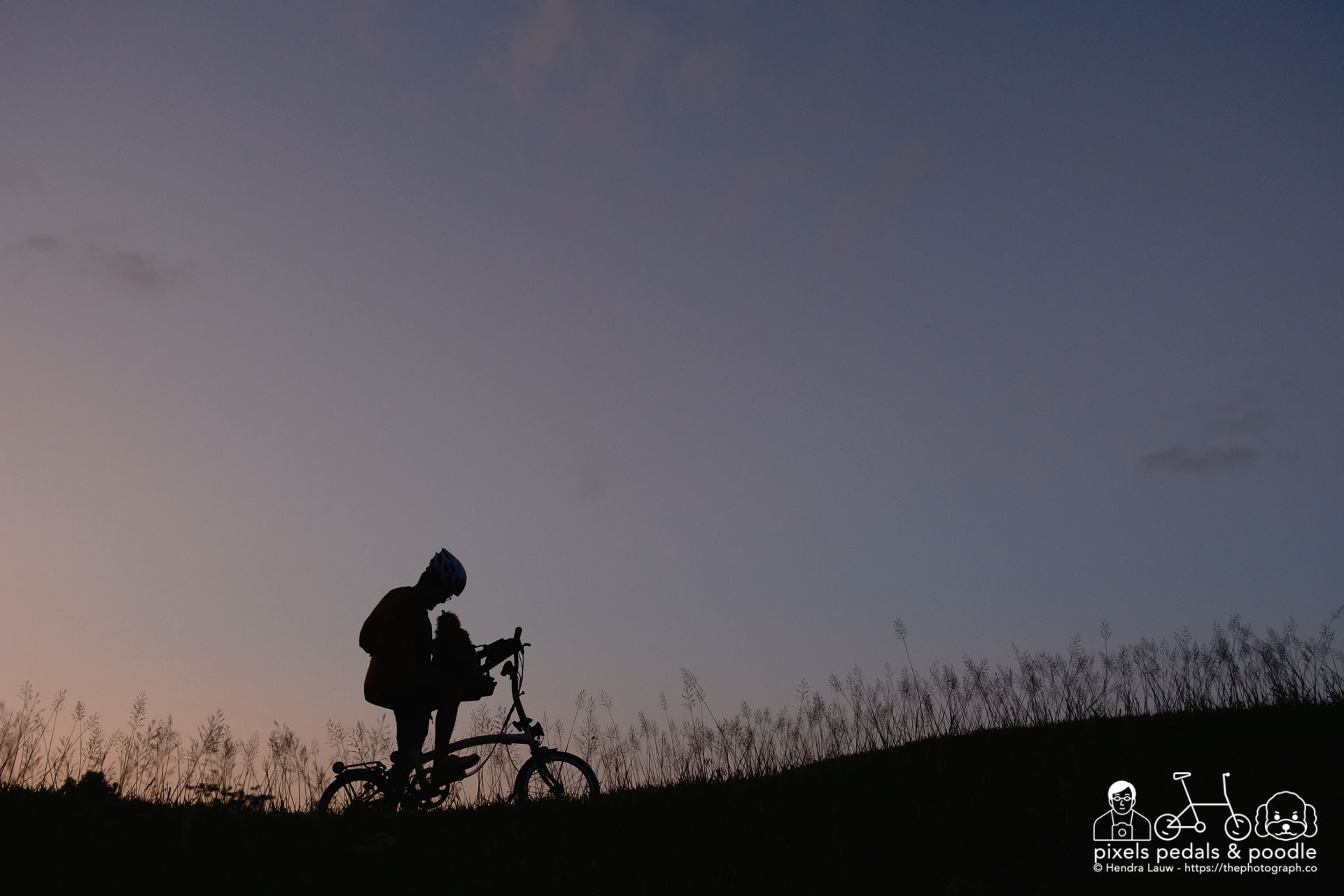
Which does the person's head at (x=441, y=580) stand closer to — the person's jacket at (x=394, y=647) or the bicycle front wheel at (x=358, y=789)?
the person's jacket at (x=394, y=647)

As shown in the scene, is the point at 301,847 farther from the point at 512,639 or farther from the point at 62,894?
the point at 512,639

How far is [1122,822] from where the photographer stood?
6.72 metres

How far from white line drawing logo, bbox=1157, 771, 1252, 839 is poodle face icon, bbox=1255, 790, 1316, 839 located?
0.09 metres

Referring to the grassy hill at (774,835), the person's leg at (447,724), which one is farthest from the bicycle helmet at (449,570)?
the grassy hill at (774,835)

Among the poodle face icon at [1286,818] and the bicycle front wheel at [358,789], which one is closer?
the poodle face icon at [1286,818]

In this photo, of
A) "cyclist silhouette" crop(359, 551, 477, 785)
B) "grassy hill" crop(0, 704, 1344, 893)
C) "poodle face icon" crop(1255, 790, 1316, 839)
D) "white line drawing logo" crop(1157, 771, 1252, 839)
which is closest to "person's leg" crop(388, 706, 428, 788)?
"cyclist silhouette" crop(359, 551, 477, 785)

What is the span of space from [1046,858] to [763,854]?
1915 mm

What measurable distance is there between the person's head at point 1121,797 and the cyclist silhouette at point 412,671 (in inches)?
219

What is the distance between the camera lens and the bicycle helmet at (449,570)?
30.0 ft

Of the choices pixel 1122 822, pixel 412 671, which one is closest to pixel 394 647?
pixel 412 671

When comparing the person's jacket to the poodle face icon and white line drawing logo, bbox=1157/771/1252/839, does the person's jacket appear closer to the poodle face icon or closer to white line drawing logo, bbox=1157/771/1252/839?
white line drawing logo, bbox=1157/771/1252/839

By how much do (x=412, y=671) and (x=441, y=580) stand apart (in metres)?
0.91

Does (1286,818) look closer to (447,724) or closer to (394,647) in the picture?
(447,724)

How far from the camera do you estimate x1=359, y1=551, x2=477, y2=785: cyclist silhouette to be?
8.84 metres
